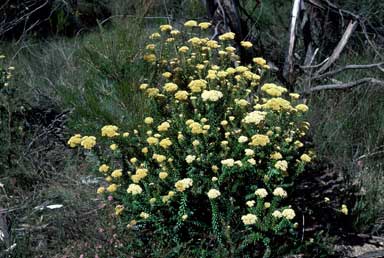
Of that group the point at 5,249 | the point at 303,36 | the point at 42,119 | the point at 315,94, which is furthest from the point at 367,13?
the point at 5,249

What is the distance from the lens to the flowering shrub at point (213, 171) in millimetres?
2738

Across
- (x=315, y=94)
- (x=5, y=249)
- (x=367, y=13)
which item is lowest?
(x=5, y=249)

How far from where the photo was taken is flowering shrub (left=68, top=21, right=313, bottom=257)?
2.74 m

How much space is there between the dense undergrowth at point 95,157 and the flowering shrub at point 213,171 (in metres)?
0.17

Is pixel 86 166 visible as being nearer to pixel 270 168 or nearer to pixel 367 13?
pixel 270 168

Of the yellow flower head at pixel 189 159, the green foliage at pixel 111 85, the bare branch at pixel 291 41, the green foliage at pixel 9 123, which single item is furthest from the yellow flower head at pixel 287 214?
the bare branch at pixel 291 41

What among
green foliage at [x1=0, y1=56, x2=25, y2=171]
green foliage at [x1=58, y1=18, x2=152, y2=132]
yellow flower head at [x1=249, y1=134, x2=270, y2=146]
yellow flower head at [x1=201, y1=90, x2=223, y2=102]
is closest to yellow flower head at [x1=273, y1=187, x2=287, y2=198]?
yellow flower head at [x1=249, y1=134, x2=270, y2=146]

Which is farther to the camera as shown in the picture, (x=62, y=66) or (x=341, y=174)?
(x=62, y=66)

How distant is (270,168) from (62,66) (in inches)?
129

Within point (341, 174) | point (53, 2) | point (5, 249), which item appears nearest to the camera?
point (5, 249)

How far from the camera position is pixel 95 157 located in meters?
3.19

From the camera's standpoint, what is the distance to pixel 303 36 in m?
5.25

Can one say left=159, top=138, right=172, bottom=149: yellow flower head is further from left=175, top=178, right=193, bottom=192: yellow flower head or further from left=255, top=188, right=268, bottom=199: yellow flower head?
left=255, top=188, right=268, bottom=199: yellow flower head

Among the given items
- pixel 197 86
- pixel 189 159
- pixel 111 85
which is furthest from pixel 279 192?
pixel 111 85
